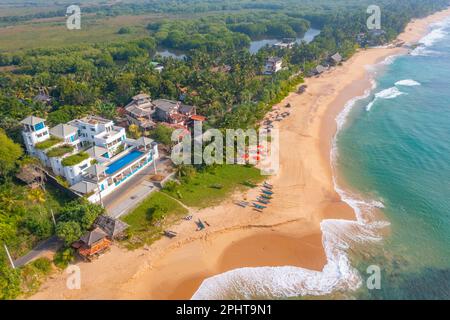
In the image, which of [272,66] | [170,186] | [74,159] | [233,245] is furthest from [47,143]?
[272,66]

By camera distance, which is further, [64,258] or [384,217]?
[384,217]

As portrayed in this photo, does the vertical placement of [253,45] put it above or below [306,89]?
above

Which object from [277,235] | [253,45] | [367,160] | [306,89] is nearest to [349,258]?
[277,235]

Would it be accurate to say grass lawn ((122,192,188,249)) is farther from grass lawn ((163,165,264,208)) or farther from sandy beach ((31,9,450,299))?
grass lawn ((163,165,264,208))

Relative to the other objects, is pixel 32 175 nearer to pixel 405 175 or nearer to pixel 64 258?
pixel 64 258

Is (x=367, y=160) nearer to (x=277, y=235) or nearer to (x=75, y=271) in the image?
(x=277, y=235)

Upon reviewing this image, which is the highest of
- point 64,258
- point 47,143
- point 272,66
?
point 272,66
